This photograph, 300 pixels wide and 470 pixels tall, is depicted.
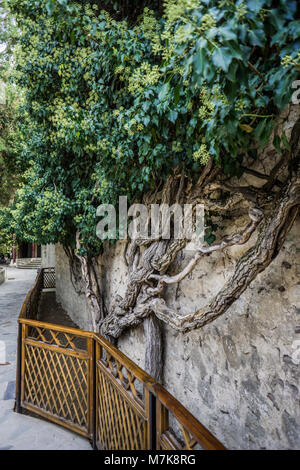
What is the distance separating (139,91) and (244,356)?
2.43 meters

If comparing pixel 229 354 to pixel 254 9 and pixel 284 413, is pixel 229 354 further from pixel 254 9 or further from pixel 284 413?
pixel 254 9

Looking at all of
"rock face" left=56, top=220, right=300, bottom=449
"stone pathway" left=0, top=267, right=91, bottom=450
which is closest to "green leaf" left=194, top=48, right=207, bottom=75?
"rock face" left=56, top=220, right=300, bottom=449

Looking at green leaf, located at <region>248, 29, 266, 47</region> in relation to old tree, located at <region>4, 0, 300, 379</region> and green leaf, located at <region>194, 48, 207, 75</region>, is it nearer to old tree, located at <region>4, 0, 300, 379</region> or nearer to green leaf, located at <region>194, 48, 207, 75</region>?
old tree, located at <region>4, 0, 300, 379</region>

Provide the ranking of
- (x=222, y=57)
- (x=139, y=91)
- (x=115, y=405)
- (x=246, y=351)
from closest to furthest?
(x=222, y=57) → (x=115, y=405) → (x=139, y=91) → (x=246, y=351)

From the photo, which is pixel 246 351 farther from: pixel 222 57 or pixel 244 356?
pixel 222 57

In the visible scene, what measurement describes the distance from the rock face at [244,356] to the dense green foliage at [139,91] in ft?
3.22

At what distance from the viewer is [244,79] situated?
1.32 meters

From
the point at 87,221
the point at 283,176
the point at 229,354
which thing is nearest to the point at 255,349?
the point at 229,354

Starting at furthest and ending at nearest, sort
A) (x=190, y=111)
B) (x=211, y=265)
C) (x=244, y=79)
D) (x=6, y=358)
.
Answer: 1. (x=6, y=358)
2. (x=211, y=265)
3. (x=190, y=111)
4. (x=244, y=79)

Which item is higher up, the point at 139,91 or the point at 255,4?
the point at 139,91

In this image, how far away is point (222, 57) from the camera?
117 centimetres

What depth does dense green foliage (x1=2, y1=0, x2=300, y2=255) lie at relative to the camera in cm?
128

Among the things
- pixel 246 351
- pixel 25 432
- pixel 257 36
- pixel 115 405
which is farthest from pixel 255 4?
pixel 25 432
